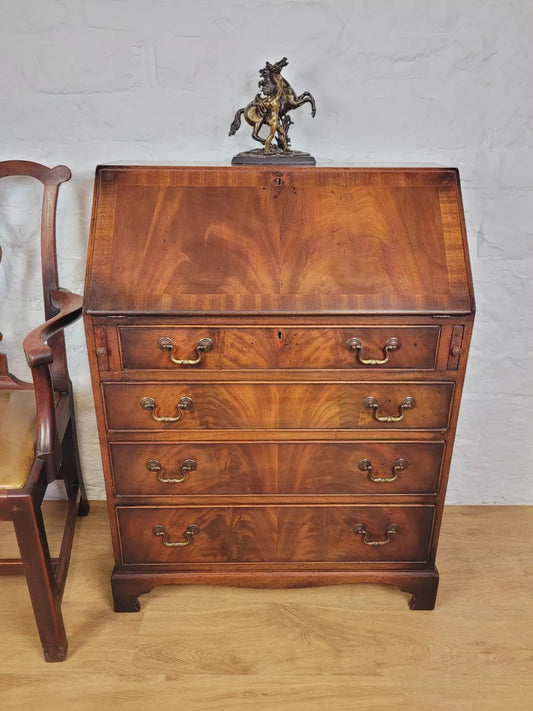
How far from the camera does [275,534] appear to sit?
1.82 m

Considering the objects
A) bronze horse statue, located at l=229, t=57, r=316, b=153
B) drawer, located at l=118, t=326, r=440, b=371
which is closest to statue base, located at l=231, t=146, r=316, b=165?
bronze horse statue, located at l=229, t=57, r=316, b=153

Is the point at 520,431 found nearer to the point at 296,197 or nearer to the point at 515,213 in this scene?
the point at 515,213

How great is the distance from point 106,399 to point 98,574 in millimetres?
804

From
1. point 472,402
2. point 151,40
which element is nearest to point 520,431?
point 472,402

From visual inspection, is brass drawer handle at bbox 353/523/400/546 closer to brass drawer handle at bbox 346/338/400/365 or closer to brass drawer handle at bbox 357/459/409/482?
brass drawer handle at bbox 357/459/409/482

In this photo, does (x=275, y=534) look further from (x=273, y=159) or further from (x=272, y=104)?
(x=272, y=104)

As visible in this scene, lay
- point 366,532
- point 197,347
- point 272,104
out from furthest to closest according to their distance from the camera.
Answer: point 366,532
point 272,104
point 197,347

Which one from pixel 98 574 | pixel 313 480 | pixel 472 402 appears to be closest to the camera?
pixel 313 480

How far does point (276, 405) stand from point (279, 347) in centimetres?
18

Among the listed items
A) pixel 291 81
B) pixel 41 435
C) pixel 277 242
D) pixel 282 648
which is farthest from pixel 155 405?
pixel 291 81

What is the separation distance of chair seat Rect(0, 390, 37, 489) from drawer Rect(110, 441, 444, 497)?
0.23m

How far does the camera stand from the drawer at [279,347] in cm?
151

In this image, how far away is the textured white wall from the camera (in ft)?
5.82

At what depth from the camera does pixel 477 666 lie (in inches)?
69.2
